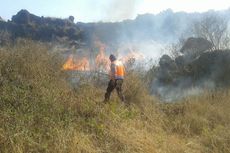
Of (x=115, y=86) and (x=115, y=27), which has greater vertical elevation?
(x=115, y=27)

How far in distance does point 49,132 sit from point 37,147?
573 millimetres

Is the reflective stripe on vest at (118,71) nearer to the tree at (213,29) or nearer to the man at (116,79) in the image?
the man at (116,79)

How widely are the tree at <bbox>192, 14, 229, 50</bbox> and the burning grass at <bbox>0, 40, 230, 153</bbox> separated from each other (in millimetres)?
21539

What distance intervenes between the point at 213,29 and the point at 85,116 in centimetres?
2825

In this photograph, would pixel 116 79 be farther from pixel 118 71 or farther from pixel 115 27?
pixel 115 27

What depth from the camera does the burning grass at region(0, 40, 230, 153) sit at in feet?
23.8

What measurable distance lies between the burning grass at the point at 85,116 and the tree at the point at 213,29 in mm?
21539

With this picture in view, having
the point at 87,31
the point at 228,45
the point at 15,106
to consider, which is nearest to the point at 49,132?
the point at 15,106

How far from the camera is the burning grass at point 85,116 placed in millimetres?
7266

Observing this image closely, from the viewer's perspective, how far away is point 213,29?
3547cm

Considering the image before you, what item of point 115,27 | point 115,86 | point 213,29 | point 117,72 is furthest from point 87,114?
point 115,27

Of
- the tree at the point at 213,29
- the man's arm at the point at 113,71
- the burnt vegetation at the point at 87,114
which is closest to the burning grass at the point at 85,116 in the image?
the burnt vegetation at the point at 87,114

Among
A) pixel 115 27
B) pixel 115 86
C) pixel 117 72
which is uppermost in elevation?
pixel 115 27

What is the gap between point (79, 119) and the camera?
8.72 metres
